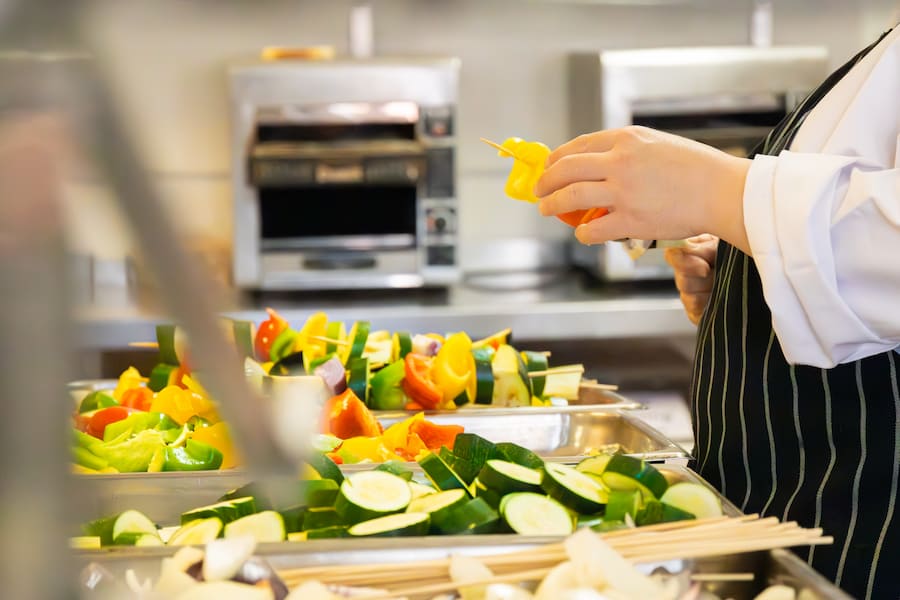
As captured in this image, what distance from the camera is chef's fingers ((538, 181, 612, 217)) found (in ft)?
4.32

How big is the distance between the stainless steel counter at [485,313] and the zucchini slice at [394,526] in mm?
2020

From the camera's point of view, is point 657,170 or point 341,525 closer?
point 341,525

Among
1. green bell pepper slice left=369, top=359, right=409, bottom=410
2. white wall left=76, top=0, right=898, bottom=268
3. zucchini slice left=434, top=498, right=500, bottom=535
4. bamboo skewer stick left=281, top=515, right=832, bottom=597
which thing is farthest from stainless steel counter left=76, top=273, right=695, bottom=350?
bamboo skewer stick left=281, top=515, right=832, bottom=597

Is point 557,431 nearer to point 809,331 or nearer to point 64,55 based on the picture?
point 809,331

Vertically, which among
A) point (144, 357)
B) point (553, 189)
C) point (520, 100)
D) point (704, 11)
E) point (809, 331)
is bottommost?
point (144, 357)

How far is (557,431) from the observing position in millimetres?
1854

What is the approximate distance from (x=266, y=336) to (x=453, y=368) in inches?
15.6

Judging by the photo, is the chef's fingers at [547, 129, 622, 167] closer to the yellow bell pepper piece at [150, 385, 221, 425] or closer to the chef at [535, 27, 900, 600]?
the chef at [535, 27, 900, 600]

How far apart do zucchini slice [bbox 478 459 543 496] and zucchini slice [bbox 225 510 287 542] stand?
25 cm

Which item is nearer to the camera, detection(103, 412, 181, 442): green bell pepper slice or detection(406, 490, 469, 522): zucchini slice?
detection(406, 490, 469, 522): zucchini slice

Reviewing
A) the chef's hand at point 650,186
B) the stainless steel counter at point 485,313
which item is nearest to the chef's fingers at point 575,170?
the chef's hand at point 650,186

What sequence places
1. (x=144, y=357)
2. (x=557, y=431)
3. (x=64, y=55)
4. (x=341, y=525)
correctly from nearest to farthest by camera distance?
(x=64, y=55), (x=341, y=525), (x=557, y=431), (x=144, y=357)

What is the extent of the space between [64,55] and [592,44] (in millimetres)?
3891

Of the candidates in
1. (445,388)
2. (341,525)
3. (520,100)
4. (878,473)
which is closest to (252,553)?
(341,525)
